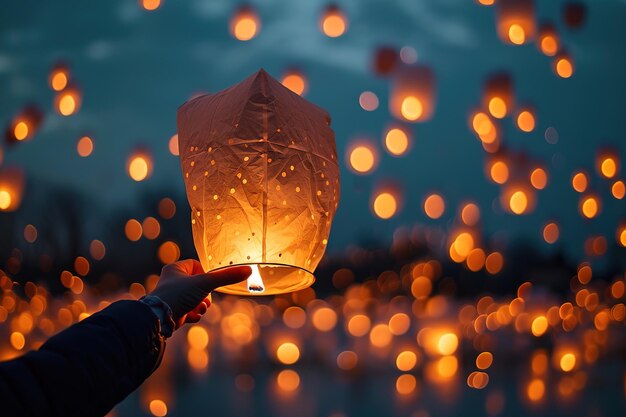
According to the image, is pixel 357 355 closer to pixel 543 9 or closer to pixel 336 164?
pixel 543 9

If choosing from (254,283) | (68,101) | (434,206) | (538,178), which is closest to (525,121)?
(538,178)

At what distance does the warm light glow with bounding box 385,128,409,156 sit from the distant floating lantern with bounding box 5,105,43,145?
2.93 m

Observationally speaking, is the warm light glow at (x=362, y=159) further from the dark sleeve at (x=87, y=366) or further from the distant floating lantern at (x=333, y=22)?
the dark sleeve at (x=87, y=366)

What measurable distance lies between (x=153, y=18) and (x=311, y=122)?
8603 mm

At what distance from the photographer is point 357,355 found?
811 cm

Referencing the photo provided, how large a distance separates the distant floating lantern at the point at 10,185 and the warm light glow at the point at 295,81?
2291mm

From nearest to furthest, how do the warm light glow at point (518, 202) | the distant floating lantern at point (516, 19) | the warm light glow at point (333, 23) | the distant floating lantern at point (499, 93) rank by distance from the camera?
the distant floating lantern at point (516, 19), the warm light glow at point (333, 23), the distant floating lantern at point (499, 93), the warm light glow at point (518, 202)

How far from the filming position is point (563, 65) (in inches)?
231

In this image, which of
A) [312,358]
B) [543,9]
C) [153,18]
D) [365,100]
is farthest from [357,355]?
[153,18]

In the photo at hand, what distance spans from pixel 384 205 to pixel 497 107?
2.12m

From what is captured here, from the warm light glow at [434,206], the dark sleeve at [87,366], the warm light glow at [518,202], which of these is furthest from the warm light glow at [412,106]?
the warm light glow at [434,206]

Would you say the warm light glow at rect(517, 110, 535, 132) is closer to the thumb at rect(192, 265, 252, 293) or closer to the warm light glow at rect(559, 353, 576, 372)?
the warm light glow at rect(559, 353, 576, 372)

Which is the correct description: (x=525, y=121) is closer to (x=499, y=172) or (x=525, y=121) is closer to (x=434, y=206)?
(x=499, y=172)

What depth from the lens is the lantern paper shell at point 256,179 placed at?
1.25m
